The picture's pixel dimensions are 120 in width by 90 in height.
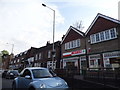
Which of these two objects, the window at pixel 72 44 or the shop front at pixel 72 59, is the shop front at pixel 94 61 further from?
the window at pixel 72 44

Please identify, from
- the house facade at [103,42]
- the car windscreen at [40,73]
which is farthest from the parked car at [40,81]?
the house facade at [103,42]

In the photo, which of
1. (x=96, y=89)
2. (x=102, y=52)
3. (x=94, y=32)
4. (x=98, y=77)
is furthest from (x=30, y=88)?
(x=94, y=32)

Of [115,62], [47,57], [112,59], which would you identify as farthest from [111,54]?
[47,57]

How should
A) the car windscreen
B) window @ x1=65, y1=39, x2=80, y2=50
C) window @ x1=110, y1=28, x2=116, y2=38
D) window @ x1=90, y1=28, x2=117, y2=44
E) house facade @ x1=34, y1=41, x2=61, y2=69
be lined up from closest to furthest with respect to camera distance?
1. the car windscreen
2. window @ x1=110, y1=28, x2=116, y2=38
3. window @ x1=90, y1=28, x2=117, y2=44
4. window @ x1=65, y1=39, x2=80, y2=50
5. house facade @ x1=34, y1=41, x2=61, y2=69

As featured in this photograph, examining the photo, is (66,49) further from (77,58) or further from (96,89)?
(96,89)

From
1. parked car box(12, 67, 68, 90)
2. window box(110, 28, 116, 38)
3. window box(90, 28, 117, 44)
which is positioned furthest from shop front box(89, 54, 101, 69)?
parked car box(12, 67, 68, 90)

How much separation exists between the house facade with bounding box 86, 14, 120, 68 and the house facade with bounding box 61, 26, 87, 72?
1.33 metres

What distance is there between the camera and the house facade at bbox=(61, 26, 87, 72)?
1951 centimetres

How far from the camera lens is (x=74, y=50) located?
21109mm

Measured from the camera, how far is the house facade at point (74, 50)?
19513 mm

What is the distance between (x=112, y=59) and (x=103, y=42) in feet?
8.90

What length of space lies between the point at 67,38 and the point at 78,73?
1351 centimetres

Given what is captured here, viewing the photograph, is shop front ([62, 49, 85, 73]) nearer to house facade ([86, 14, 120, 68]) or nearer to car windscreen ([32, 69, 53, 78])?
house facade ([86, 14, 120, 68])

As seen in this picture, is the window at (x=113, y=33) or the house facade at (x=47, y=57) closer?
the window at (x=113, y=33)
